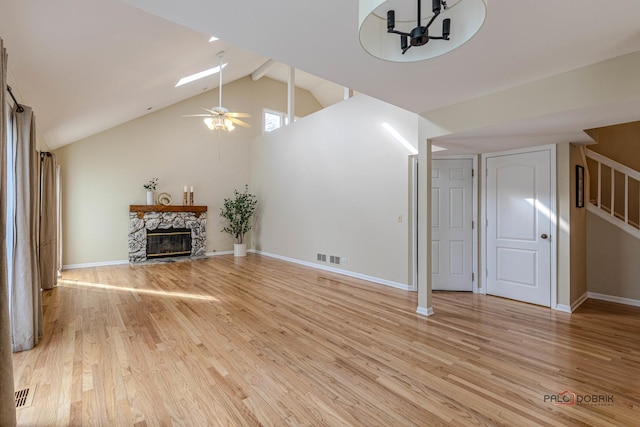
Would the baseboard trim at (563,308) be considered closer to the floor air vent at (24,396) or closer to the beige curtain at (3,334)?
the beige curtain at (3,334)

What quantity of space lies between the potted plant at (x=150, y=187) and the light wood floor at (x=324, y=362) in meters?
3.22

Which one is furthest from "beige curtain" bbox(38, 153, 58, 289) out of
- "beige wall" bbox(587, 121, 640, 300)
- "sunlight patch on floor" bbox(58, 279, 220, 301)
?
"beige wall" bbox(587, 121, 640, 300)

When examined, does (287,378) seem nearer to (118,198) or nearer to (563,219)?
(563,219)

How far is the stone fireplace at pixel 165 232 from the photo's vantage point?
7027 millimetres

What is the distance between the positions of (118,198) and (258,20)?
22.0 ft

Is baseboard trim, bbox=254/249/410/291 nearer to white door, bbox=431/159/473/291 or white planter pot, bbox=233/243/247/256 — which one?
white door, bbox=431/159/473/291

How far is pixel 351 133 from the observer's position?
225 inches

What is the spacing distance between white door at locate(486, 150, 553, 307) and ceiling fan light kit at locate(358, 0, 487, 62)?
3.43 meters

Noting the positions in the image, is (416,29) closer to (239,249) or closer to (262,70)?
(239,249)

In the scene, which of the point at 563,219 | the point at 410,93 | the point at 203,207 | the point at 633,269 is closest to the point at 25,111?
the point at 410,93

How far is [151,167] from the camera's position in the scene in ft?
24.0

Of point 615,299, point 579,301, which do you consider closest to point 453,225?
point 579,301

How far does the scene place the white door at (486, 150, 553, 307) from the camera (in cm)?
397

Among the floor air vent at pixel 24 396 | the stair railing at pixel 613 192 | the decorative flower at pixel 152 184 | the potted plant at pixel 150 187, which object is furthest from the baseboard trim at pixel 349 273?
the floor air vent at pixel 24 396
